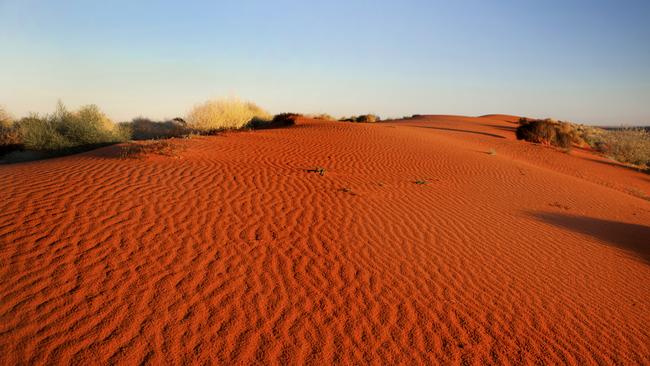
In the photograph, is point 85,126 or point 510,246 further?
point 85,126

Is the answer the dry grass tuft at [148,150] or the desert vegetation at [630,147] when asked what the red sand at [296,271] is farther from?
the desert vegetation at [630,147]

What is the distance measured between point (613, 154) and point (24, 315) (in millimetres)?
26833

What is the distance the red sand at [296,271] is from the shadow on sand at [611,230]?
0.18 feet

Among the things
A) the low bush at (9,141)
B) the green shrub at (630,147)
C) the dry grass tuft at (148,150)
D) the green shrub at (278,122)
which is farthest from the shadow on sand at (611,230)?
the low bush at (9,141)

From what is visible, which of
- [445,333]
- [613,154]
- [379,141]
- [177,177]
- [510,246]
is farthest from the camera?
[613,154]

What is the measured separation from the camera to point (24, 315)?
343cm

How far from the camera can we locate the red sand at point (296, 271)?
3.42 m

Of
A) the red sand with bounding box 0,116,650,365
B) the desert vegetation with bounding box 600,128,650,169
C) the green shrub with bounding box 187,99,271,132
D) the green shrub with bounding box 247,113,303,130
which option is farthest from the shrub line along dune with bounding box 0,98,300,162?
the desert vegetation with bounding box 600,128,650,169

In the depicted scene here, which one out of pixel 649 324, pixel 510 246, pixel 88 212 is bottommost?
pixel 649 324

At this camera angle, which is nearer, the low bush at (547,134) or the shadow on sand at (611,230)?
the shadow on sand at (611,230)

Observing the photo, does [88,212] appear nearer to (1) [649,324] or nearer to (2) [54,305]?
(2) [54,305]

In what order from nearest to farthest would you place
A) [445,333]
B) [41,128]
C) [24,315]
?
[24,315]
[445,333]
[41,128]

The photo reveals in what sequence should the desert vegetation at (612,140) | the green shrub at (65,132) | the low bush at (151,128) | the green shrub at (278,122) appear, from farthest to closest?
the desert vegetation at (612,140) < the green shrub at (278,122) < the low bush at (151,128) < the green shrub at (65,132)

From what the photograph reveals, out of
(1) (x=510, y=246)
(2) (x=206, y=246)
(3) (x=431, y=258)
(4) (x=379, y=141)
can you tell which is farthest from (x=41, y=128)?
(1) (x=510, y=246)
